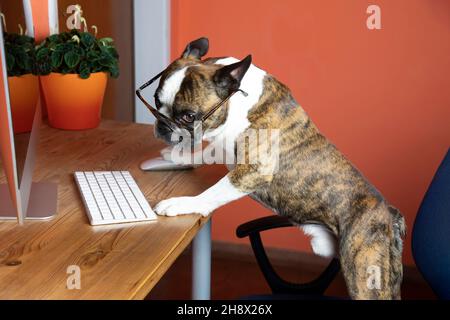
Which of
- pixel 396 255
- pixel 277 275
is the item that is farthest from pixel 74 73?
pixel 396 255

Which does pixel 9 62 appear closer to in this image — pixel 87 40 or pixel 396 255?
Result: pixel 87 40

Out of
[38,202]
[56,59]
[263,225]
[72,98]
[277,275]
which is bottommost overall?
[277,275]

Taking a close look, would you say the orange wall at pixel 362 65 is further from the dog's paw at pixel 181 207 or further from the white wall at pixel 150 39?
the dog's paw at pixel 181 207

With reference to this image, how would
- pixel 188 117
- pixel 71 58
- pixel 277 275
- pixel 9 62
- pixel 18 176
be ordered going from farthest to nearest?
pixel 71 58
pixel 277 275
pixel 188 117
pixel 9 62
pixel 18 176

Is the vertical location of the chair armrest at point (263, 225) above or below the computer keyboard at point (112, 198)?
below

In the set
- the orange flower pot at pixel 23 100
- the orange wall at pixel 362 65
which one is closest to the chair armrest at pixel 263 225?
the orange flower pot at pixel 23 100

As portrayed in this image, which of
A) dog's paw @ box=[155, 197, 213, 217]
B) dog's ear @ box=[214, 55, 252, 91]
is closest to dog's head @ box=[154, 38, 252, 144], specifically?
dog's ear @ box=[214, 55, 252, 91]

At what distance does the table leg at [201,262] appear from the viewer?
145cm

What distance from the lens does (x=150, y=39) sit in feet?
7.41

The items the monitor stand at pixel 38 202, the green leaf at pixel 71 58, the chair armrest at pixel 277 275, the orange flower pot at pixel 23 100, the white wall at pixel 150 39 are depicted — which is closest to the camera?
the orange flower pot at pixel 23 100

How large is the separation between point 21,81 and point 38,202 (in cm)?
25

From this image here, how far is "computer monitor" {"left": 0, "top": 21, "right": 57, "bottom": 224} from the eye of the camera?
92 centimetres

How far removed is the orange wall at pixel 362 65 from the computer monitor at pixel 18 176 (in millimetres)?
1133
